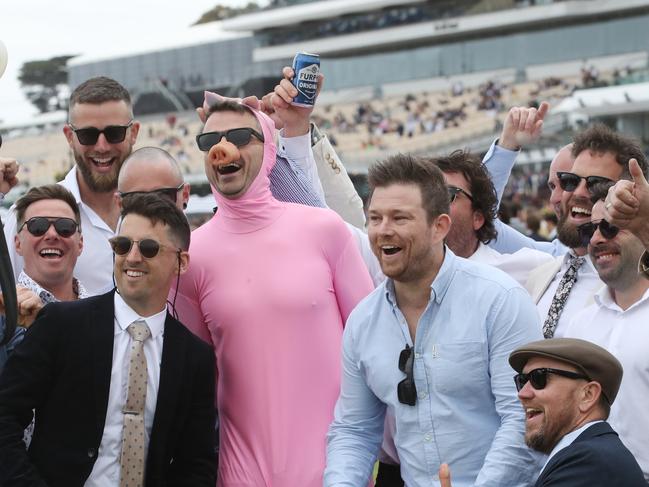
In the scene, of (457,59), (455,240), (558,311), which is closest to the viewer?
(558,311)

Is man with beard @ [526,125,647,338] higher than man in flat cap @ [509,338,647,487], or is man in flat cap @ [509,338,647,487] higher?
man with beard @ [526,125,647,338]

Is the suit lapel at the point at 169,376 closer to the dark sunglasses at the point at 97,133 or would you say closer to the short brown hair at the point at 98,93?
the dark sunglasses at the point at 97,133

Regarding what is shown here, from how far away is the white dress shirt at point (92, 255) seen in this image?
4.98m

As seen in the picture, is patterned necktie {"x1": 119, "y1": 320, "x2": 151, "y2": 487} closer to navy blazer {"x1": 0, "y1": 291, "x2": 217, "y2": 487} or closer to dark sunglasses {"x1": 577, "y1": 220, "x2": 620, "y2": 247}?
navy blazer {"x1": 0, "y1": 291, "x2": 217, "y2": 487}

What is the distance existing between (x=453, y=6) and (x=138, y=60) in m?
25.6

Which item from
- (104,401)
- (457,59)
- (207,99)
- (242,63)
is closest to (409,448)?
(104,401)

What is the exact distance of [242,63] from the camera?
76.2m

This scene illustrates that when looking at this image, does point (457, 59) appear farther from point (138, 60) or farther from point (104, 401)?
point (104, 401)

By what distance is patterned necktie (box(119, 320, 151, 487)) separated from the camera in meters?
3.94

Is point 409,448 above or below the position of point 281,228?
below

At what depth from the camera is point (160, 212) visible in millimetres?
4176

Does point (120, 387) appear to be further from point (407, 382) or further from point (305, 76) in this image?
point (305, 76)

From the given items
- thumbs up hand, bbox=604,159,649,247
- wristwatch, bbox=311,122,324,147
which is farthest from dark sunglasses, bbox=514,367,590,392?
wristwatch, bbox=311,122,324,147

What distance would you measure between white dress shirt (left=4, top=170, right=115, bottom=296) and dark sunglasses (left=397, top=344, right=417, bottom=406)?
1691mm
